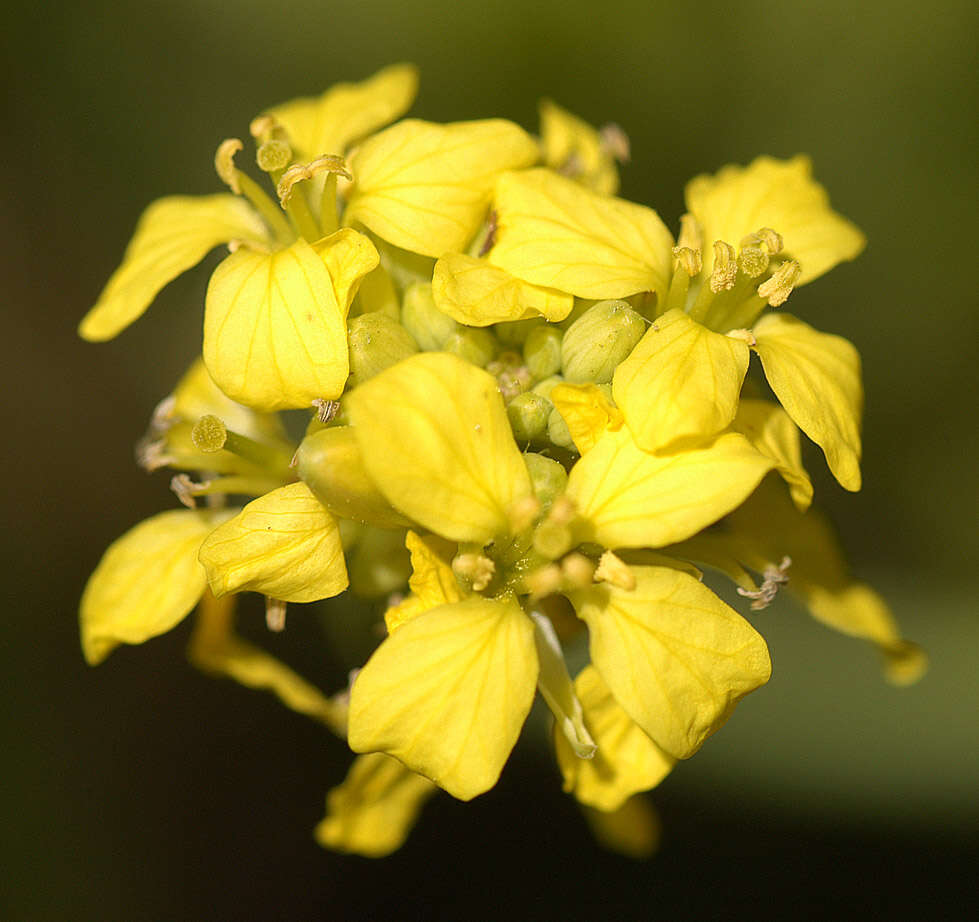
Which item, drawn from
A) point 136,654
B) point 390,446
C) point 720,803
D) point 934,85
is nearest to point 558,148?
point 390,446

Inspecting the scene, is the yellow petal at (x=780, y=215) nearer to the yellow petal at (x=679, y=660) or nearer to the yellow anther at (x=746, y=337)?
the yellow anther at (x=746, y=337)

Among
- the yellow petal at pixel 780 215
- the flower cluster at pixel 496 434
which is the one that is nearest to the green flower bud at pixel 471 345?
the flower cluster at pixel 496 434

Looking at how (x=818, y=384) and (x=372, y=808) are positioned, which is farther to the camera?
(x=372, y=808)

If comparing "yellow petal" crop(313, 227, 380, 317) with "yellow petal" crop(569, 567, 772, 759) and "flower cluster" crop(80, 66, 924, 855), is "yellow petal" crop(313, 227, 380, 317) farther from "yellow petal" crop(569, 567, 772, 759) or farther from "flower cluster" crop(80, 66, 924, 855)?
"yellow petal" crop(569, 567, 772, 759)

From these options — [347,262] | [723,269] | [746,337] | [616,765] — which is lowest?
[616,765]

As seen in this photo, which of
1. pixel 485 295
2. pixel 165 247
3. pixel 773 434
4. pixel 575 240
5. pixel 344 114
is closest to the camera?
pixel 485 295

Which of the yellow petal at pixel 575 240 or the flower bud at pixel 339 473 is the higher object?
the yellow petal at pixel 575 240

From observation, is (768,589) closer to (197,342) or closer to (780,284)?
(780,284)

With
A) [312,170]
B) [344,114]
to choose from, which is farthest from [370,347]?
[344,114]
